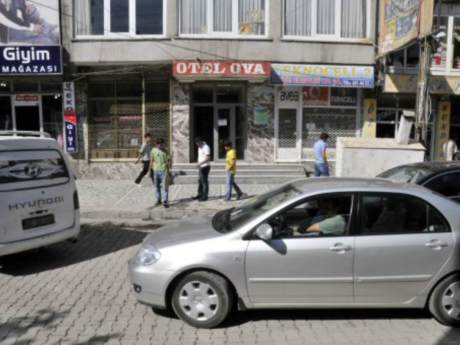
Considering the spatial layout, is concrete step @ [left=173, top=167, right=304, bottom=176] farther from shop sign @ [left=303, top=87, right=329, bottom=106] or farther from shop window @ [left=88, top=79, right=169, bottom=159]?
shop sign @ [left=303, top=87, right=329, bottom=106]

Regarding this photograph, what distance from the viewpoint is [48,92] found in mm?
16656

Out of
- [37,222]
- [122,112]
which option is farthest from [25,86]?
[37,222]

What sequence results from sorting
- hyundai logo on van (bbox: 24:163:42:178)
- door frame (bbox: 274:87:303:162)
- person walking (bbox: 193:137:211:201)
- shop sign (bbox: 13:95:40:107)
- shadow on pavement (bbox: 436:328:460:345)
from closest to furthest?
shadow on pavement (bbox: 436:328:460:345) < hyundai logo on van (bbox: 24:163:42:178) < person walking (bbox: 193:137:211:201) < shop sign (bbox: 13:95:40:107) < door frame (bbox: 274:87:303:162)

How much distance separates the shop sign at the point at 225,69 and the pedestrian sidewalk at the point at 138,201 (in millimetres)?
3714

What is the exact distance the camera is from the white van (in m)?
6.27

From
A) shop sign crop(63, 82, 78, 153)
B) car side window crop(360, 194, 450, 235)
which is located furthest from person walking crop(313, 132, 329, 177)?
shop sign crop(63, 82, 78, 153)

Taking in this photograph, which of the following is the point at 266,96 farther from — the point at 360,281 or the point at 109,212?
the point at 360,281

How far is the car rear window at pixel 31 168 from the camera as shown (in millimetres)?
6305

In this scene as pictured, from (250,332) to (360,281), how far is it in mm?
1180

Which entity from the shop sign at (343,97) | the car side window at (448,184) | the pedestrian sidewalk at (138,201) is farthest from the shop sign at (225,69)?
the car side window at (448,184)

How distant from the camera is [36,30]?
1595cm

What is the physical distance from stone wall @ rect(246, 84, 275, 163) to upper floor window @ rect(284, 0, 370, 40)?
2220 mm

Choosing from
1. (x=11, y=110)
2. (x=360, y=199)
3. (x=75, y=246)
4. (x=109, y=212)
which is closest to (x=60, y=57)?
A: (x=11, y=110)

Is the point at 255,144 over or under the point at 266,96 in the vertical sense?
under
